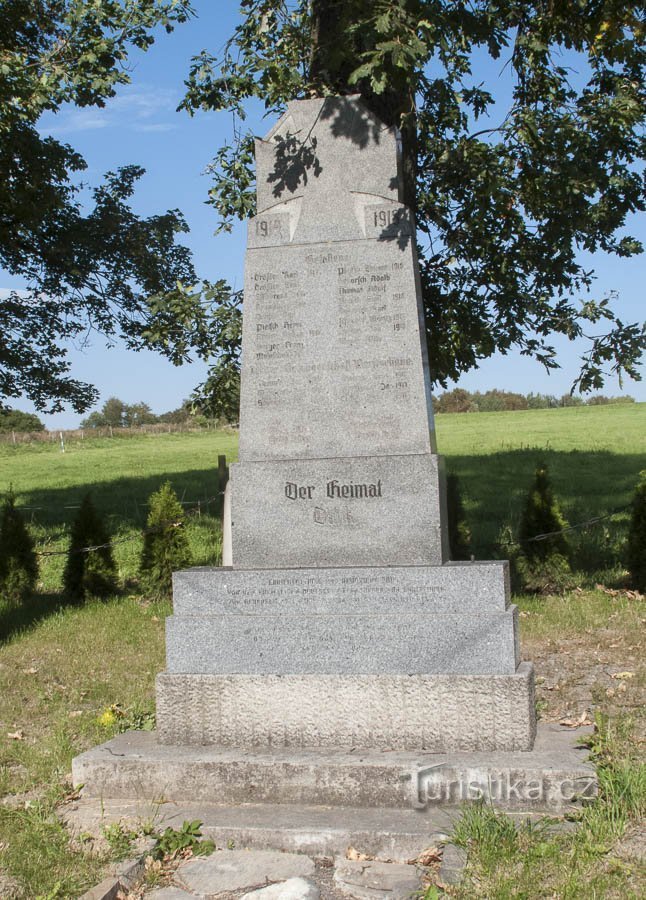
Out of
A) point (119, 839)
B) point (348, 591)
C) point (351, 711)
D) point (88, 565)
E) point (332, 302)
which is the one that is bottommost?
point (119, 839)

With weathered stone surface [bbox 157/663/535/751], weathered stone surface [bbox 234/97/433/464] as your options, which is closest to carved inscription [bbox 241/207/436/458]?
weathered stone surface [bbox 234/97/433/464]

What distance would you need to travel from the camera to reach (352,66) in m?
9.49

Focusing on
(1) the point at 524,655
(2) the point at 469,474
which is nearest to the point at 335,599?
(1) the point at 524,655

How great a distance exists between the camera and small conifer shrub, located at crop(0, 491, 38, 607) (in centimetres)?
1374

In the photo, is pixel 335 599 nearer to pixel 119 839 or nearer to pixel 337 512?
pixel 337 512

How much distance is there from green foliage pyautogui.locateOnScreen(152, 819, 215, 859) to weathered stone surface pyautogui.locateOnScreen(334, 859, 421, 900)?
69cm

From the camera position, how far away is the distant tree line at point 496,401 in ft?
166

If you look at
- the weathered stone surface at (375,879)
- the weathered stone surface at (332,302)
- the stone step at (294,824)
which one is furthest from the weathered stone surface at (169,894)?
the weathered stone surface at (332,302)

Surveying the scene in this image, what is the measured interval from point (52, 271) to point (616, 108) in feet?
37.4

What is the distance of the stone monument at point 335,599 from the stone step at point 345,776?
1 centimetres

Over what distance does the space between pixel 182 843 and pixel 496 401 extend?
52.3 meters

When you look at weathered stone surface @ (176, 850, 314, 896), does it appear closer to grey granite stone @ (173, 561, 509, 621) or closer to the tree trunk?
grey granite stone @ (173, 561, 509, 621)

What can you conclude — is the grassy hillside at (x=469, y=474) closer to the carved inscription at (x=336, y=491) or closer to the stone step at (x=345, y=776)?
the carved inscription at (x=336, y=491)

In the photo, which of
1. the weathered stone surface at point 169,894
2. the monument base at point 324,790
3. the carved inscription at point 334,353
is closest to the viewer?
the weathered stone surface at point 169,894
